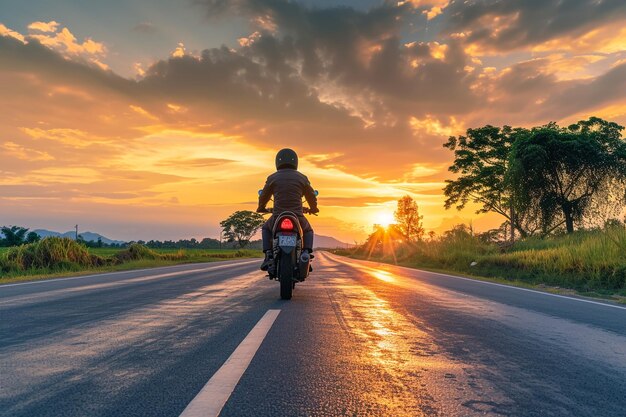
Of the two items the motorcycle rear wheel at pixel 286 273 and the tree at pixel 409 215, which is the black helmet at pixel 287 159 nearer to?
the motorcycle rear wheel at pixel 286 273

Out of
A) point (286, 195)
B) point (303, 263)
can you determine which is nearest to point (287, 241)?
point (303, 263)

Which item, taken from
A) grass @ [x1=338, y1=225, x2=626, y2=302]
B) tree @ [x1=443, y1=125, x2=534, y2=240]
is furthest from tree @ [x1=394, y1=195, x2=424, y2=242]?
grass @ [x1=338, y1=225, x2=626, y2=302]

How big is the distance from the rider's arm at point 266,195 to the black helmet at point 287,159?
485 mm

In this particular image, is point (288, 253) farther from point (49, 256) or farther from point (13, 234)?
point (13, 234)

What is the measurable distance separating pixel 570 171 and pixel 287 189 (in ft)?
99.0

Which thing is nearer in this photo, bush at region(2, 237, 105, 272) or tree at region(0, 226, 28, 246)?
bush at region(2, 237, 105, 272)

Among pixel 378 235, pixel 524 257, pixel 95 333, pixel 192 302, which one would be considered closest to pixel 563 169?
pixel 524 257

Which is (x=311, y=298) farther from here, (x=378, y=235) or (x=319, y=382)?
(x=378, y=235)

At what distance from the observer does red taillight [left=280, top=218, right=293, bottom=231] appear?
7000 millimetres

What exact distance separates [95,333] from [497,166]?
4030 cm

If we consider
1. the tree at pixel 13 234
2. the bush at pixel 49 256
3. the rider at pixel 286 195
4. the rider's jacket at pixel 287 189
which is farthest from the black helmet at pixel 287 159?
the tree at pixel 13 234

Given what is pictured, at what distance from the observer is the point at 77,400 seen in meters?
2.38

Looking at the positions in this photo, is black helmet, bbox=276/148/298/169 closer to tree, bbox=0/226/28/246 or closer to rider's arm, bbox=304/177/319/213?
rider's arm, bbox=304/177/319/213

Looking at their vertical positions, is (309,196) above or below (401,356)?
above
